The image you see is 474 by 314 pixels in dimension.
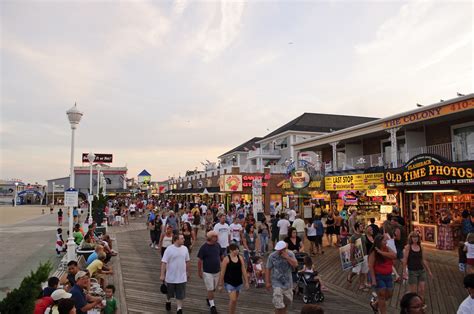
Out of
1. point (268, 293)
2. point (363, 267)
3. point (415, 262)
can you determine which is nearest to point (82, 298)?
point (268, 293)

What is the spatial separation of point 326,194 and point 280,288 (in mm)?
18536

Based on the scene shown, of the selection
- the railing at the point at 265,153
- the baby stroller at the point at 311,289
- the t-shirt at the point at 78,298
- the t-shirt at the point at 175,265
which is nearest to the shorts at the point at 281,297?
the t-shirt at the point at 175,265

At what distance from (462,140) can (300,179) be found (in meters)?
9.96

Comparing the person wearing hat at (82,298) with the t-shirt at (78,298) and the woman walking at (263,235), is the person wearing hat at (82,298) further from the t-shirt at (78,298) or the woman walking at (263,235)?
the woman walking at (263,235)

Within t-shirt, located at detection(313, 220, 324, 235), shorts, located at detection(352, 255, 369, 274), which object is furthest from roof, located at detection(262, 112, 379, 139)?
shorts, located at detection(352, 255, 369, 274)

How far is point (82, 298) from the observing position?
5363mm

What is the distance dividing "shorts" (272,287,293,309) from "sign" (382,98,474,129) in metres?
13.4

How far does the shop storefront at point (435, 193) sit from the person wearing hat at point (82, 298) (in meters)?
13.6

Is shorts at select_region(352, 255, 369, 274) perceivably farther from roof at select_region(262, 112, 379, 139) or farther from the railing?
the railing

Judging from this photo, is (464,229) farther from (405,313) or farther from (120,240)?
(120,240)

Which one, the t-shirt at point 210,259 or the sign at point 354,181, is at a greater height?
the sign at point 354,181

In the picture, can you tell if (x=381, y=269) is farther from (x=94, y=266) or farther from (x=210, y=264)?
(x=94, y=266)

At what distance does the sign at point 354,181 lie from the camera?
1838 cm

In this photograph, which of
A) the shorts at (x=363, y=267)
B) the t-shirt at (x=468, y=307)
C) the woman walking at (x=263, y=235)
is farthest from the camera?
the woman walking at (x=263, y=235)
